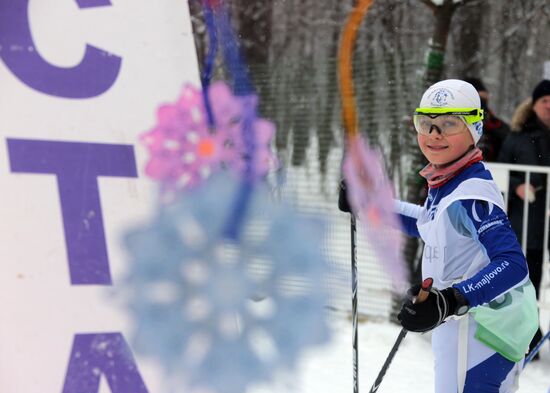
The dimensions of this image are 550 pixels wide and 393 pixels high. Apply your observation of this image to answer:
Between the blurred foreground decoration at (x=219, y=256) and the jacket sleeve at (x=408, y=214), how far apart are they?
0.79 metres

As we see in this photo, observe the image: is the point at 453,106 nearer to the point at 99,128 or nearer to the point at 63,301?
the point at 99,128

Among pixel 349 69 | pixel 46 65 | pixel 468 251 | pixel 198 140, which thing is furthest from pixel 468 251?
pixel 349 69

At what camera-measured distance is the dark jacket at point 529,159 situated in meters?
4.02

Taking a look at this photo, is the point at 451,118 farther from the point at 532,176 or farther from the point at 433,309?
the point at 532,176

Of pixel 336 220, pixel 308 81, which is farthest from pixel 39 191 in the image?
pixel 308 81

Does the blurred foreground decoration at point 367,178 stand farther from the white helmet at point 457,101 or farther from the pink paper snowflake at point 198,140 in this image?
the white helmet at point 457,101

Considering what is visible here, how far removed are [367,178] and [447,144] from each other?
2.62m

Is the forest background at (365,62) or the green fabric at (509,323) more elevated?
the forest background at (365,62)

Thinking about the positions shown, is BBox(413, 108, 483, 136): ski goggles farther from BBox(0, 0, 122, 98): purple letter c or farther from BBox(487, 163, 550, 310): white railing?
BBox(487, 163, 550, 310): white railing

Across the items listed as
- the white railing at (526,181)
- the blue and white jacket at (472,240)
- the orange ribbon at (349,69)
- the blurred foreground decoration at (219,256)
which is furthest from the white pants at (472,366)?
the orange ribbon at (349,69)

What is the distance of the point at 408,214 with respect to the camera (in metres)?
2.32

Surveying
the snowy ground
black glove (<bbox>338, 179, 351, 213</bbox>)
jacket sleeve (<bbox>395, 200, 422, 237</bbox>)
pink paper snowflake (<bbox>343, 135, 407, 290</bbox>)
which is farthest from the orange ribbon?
jacket sleeve (<bbox>395, 200, 422, 237</bbox>)

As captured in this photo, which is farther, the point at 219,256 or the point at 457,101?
the point at 219,256

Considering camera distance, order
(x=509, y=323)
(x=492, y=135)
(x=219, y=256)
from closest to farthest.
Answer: (x=509, y=323) → (x=219, y=256) → (x=492, y=135)
